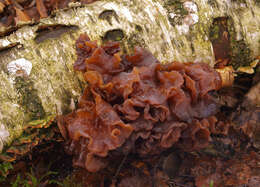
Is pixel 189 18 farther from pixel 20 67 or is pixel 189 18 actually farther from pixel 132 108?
pixel 20 67

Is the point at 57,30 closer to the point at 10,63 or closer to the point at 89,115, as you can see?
the point at 10,63

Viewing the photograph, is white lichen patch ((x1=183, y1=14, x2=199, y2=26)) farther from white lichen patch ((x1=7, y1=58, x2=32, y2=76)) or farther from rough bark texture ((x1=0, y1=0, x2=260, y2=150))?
white lichen patch ((x1=7, y1=58, x2=32, y2=76))

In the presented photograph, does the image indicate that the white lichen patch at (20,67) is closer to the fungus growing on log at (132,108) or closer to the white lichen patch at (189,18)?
the fungus growing on log at (132,108)

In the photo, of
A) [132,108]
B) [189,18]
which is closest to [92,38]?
[132,108]

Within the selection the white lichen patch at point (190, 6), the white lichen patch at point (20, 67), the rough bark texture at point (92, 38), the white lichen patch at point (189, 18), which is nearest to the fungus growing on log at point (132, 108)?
the rough bark texture at point (92, 38)

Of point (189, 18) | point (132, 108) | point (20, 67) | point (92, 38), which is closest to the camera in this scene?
point (132, 108)

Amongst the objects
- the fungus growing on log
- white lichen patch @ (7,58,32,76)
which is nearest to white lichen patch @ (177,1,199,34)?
the fungus growing on log

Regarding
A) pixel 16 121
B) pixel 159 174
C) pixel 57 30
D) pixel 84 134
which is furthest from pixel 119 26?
pixel 159 174
